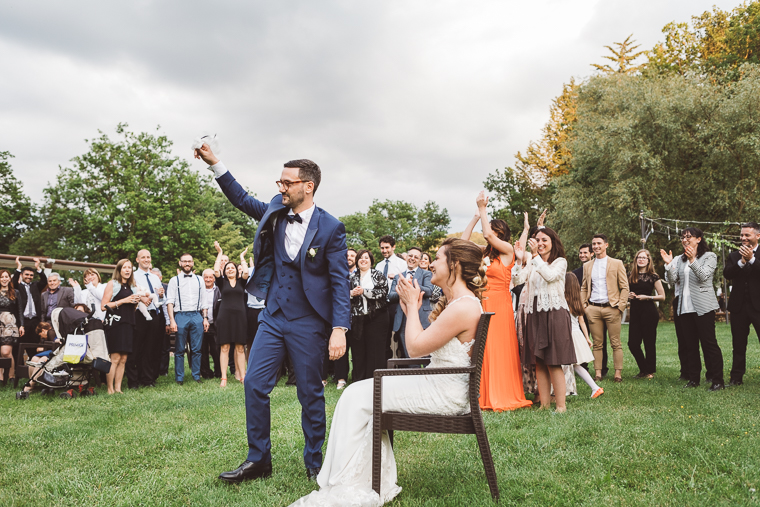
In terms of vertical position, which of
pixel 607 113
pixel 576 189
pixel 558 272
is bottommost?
pixel 558 272

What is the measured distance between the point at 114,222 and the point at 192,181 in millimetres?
5605

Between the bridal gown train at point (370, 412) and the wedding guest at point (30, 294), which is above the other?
the wedding guest at point (30, 294)

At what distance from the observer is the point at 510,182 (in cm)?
4341

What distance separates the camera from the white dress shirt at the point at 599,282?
9.13 meters

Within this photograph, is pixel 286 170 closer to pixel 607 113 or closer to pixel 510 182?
pixel 607 113

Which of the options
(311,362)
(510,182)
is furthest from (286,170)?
(510,182)

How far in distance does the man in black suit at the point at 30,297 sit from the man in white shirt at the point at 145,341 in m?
2.02

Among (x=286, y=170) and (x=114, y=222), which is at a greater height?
(x=114, y=222)

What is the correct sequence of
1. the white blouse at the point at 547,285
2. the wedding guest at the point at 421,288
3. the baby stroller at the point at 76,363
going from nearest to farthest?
the white blouse at the point at 547,285 → the baby stroller at the point at 76,363 → the wedding guest at the point at 421,288

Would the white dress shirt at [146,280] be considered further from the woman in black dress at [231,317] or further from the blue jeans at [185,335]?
the woman in black dress at [231,317]

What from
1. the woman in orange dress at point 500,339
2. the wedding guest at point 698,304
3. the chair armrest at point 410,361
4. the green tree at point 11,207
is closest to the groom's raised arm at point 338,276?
the chair armrest at point 410,361

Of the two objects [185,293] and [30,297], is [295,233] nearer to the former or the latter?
[185,293]

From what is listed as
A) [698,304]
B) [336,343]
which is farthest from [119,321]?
[698,304]

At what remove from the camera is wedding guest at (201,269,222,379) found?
10.9 meters
